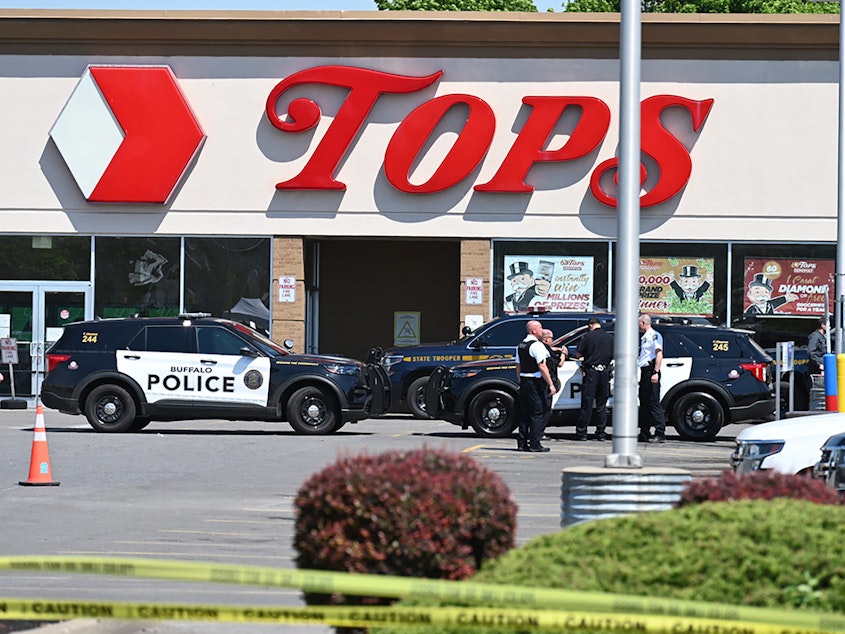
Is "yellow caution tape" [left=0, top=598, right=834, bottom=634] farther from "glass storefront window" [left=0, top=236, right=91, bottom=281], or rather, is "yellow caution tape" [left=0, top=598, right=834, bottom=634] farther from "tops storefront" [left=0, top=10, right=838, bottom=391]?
"glass storefront window" [left=0, top=236, right=91, bottom=281]

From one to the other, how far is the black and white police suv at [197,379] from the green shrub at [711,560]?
16339mm

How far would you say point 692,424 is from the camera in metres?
21.9

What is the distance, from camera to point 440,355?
24.6 m

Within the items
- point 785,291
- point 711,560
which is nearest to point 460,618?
point 711,560

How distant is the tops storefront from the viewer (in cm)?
2911

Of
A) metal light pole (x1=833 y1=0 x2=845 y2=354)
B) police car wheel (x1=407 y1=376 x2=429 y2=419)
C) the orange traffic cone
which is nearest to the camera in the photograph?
the orange traffic cone

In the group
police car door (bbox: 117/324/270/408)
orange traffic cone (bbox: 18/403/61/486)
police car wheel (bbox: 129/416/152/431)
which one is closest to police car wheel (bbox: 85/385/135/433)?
police car wheel (bbox: 129/416/152/431)

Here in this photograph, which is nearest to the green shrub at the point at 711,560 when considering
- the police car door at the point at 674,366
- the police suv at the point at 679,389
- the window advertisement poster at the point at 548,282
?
the police suv at the point at 679,389

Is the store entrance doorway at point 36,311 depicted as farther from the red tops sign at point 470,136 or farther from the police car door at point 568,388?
the police car door at point 568,388

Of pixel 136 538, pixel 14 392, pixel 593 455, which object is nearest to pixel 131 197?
pixel 14 392

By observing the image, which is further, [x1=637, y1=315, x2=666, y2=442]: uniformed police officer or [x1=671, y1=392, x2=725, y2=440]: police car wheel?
[x1=671, y1=392, x2=725, y2=440]: police car wheel

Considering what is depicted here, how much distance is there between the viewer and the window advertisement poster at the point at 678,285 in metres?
29.2

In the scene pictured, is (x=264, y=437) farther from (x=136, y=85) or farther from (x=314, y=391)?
(x=136, y=85)

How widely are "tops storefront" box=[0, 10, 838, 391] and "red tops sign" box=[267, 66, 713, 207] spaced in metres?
0.04
